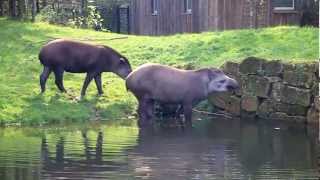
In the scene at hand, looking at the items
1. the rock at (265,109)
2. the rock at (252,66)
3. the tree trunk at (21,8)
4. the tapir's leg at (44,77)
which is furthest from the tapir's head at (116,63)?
the tree trunk at (21,8)

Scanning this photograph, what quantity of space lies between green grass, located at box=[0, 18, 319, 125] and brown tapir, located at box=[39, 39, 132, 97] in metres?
0.46

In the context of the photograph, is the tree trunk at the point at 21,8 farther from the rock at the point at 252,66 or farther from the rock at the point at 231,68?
the rock at the point at 252,66

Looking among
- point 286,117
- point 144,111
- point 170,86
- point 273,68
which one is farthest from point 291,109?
point 144,111

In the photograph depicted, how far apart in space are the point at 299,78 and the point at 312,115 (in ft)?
3.05

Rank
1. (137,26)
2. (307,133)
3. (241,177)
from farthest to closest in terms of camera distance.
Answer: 1. (137,26)
2. (307,133)
3. (241,177)

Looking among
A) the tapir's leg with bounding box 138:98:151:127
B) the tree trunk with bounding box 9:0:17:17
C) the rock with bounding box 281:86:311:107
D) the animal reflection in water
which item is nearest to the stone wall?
the rock with bounding box 281:86:311:107

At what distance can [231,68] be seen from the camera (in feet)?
67.2

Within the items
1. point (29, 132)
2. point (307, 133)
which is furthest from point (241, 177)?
point (29, 132)

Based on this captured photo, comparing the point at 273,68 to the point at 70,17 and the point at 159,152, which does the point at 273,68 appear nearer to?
the point at 159,152

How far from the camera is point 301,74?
18.8 metres

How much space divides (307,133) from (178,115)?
3.69 m

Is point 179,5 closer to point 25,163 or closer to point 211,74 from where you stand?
point 211,74

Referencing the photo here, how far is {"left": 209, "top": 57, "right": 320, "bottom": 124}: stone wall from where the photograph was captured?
18.6 m

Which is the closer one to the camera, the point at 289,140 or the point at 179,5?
the point at 289,140
